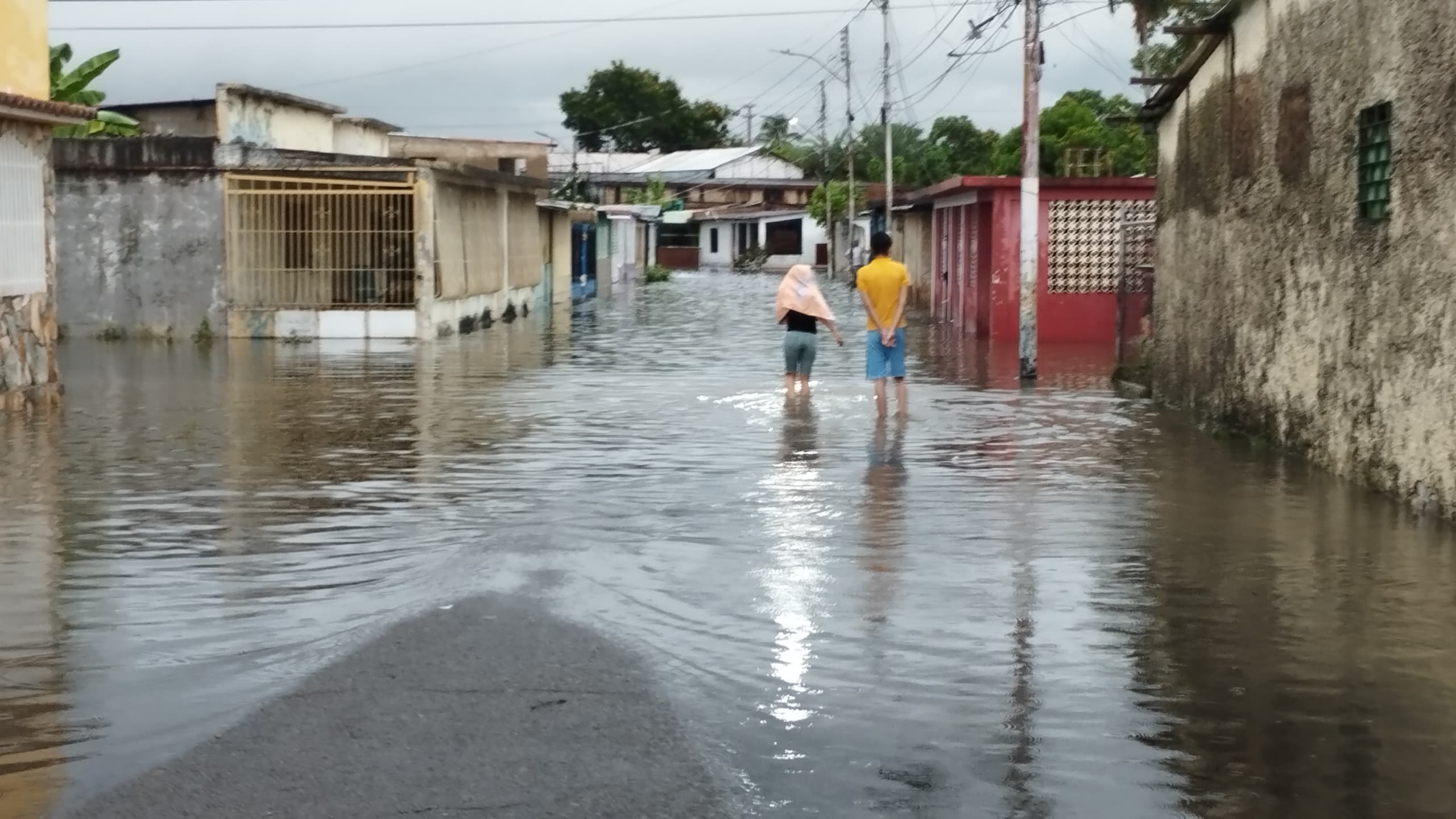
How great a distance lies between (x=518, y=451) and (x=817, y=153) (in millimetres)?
75967

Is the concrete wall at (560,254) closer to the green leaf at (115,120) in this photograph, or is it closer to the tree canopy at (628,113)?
the green leaf at (115,120)

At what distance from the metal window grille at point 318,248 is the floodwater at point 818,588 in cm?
1235

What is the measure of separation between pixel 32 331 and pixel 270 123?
680 inches

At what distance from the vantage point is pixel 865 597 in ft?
27.0

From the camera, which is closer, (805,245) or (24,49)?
(24,49)

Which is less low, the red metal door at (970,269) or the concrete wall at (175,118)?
the concrete wall at (175,118)

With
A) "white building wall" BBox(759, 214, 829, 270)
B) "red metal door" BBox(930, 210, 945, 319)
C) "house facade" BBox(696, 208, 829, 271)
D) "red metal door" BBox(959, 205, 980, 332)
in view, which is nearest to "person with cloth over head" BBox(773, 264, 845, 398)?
"red metal door" BBox(959, 205, 980, 332)

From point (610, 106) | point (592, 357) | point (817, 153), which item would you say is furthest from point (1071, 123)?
point (610, 106)

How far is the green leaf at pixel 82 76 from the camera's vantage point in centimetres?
2912

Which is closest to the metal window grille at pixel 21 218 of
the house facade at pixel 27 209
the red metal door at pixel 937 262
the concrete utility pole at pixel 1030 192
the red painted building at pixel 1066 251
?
the house facade at pixel 27 209

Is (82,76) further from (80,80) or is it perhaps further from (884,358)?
(884,358)

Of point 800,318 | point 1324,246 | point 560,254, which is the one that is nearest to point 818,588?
point 1324,246

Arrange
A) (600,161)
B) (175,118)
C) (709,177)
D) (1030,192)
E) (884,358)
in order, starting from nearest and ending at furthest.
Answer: (884,358), (1030,192), (175,118), (709,177), (600,161)

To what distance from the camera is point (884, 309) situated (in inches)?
623
